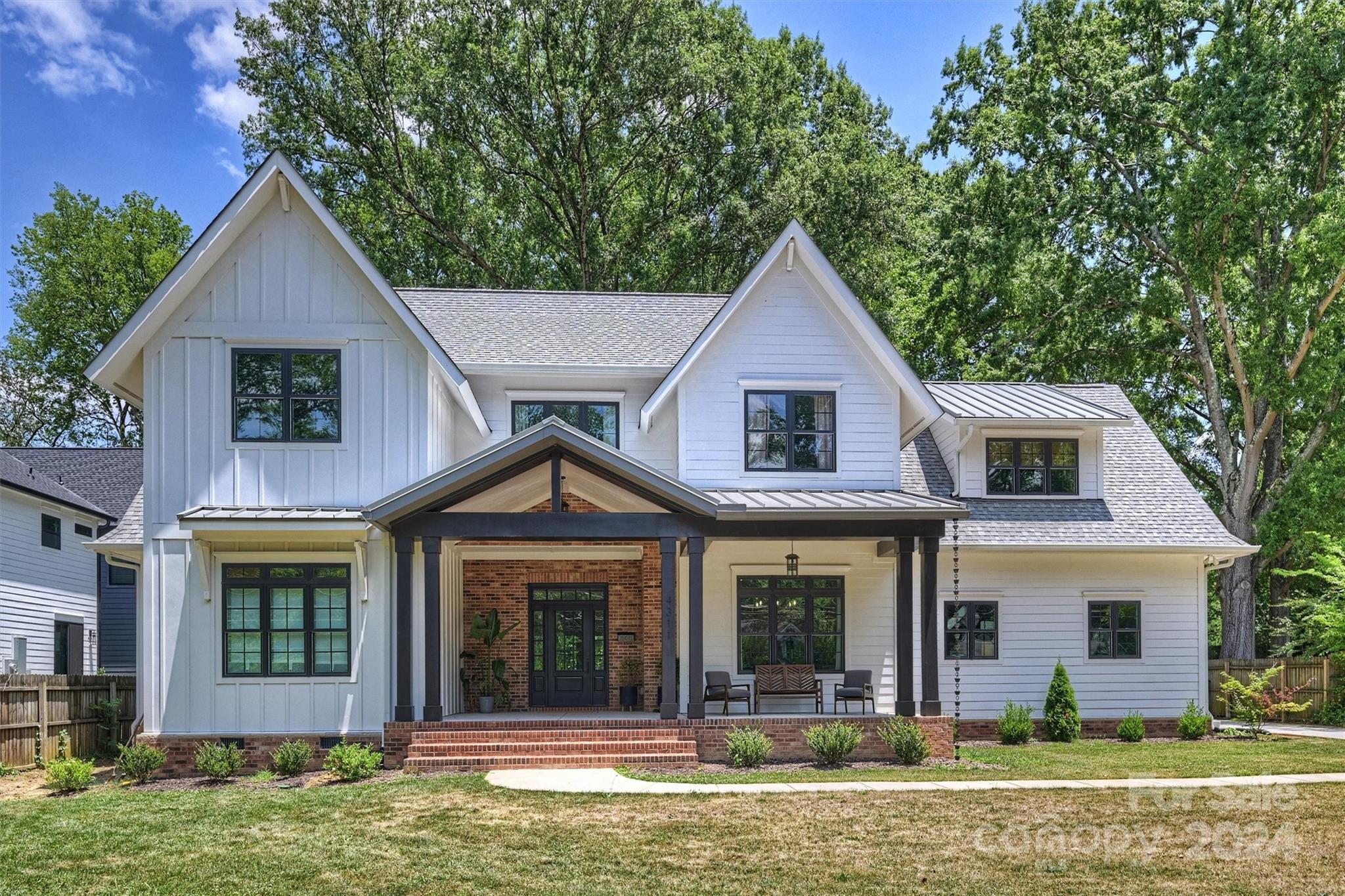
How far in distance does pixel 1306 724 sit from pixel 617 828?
17.2 meters

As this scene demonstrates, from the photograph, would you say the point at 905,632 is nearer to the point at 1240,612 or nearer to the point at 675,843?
the point at 675,843

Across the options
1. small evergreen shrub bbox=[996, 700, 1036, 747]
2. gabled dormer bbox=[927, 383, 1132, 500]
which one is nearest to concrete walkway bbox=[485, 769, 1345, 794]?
small evergreen shrub bbox=[996, 700, 1036, 747]

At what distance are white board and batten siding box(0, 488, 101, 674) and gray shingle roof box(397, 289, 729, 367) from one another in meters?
A: 9.63

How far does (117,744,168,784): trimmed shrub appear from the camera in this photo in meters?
14.0

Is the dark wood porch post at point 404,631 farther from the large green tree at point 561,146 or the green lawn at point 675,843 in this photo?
the large green tree at point 561,146

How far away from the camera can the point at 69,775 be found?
13.5 m

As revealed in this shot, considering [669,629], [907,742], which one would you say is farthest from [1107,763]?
[669,629]

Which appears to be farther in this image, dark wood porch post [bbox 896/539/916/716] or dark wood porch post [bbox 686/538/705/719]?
dark wood porch post [bbox 896/539/916/716]

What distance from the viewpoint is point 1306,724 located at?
21219mm

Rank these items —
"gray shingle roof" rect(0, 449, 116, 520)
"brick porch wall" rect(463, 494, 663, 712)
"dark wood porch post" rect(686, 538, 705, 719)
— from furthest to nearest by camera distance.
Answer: "gray shingle roof" rect(0, 449, 116, 520), "brick porch wall" rect(463, 494, 663, 712), "dark wood porch post" rect(686, 538, 705, 719)

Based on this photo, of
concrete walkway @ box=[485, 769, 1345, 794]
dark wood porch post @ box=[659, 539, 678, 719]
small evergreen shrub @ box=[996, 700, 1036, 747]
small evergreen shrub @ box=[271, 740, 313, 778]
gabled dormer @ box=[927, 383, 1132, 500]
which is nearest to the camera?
concrete walkway @ box=[485, 769, 1345, 794]

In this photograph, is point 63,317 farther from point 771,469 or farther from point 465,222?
point 771,469

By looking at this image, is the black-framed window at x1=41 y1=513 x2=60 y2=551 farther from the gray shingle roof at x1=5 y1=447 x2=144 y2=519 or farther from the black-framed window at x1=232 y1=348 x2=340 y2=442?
the black-framed window at x1=232 y1=348 x2=340 y2=442

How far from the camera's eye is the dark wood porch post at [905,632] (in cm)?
1577
